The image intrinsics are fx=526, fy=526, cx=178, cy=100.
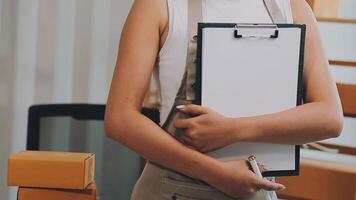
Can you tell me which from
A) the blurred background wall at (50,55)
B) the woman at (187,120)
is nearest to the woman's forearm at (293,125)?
the woman at (187,120)

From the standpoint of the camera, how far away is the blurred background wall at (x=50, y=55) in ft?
6.53

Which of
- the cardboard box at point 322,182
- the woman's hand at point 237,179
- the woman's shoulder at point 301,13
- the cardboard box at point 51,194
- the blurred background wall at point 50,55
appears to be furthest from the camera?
the blurred background wall at point 50,55

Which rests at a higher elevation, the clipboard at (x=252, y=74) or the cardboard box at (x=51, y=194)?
the clipboard at (x=252, y=74)

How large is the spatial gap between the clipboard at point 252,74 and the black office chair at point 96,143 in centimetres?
89

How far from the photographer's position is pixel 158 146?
2.77 feet

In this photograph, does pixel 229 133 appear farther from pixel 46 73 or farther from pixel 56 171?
pixel 46 73

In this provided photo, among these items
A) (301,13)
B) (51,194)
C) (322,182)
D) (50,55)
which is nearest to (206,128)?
(301,13)

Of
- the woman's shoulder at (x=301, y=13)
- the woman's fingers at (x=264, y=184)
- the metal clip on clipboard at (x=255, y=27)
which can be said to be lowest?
the woman's fingers at (x=264, y=184)

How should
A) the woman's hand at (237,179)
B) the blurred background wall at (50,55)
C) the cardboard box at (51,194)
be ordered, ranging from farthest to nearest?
the blurred background wall at (50,55) → the cardboard box at (51,194) → the woman's hand at (237,179)

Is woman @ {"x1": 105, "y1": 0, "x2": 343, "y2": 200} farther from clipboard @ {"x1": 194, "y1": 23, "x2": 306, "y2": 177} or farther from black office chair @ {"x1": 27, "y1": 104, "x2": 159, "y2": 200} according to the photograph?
black office chair @ {"x1": 27, "y1": 104, "x2": 159, "y2": 200}

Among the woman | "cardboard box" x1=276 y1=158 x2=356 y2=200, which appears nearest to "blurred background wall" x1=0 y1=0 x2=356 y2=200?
"cardboard box" x1=276 y1=158 x2=356 y2=200

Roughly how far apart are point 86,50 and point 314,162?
973 millimetres

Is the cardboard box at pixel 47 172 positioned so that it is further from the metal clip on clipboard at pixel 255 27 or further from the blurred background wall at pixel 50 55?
the blurred background wall at pixel 50 55

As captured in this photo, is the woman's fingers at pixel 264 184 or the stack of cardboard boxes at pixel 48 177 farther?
the stack of cardboard boxes at pixel 48 177
